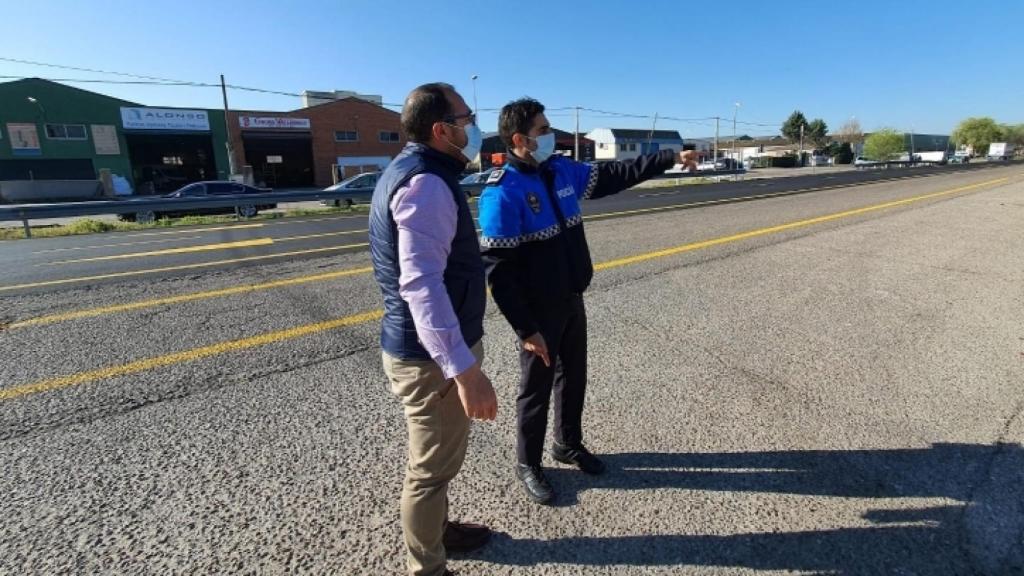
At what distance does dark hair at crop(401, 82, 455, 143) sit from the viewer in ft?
5.87

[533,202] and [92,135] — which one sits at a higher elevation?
[92,135]

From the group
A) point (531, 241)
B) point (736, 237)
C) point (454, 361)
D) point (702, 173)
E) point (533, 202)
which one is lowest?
point (736, 237)

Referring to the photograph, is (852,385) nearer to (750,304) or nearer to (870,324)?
(870,324)

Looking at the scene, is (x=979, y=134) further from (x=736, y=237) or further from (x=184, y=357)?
(x=184, y=357)

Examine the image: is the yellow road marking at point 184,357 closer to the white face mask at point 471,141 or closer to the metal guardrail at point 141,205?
the white face mask at point 471,141

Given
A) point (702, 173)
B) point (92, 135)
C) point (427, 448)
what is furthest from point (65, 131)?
point (427, 448)

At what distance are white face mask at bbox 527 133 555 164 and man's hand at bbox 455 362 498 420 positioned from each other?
118 cm

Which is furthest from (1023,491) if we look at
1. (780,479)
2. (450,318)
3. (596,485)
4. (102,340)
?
(102,340)

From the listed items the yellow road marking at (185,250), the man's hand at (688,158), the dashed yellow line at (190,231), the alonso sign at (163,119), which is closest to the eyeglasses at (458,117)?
the man's hand at (688,158)

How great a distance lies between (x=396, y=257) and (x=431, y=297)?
20 centimetres

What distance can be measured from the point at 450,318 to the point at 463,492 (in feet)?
4.15

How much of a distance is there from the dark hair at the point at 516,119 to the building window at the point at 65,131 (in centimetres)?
4936

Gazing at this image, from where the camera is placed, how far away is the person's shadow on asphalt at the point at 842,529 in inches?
83.5

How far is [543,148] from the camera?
8.29 ft
